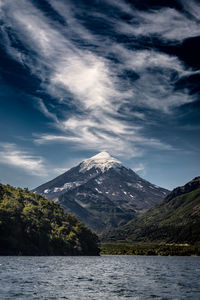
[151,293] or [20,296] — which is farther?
[151,293]

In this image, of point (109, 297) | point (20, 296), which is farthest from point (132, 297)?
point (20, 296)

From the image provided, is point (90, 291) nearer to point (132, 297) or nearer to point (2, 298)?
point (132, 297)

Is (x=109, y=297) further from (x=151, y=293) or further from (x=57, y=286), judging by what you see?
(x=57, y=286)

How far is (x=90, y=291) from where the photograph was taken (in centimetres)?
5934

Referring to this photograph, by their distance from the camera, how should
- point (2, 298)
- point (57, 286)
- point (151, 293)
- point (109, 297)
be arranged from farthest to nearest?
point (57, 286) → point (151, 293) → point (109, 297) → point (2, 298)


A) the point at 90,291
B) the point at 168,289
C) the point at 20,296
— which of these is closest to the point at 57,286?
the point at 90,291

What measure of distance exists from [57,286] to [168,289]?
2302 centimetres

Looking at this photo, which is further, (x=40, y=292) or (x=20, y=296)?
(x=40, y=292)

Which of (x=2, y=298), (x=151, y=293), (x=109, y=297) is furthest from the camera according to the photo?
(x=151, y=293)

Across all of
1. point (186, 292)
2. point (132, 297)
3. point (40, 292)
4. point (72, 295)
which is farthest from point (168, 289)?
point (40, 292)

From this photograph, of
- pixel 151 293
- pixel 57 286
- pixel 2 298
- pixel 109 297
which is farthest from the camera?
pixel 57 286

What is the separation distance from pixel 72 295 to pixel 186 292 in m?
23.0

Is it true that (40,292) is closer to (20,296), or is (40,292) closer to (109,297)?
(20,296)

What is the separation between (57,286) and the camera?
215 ft
